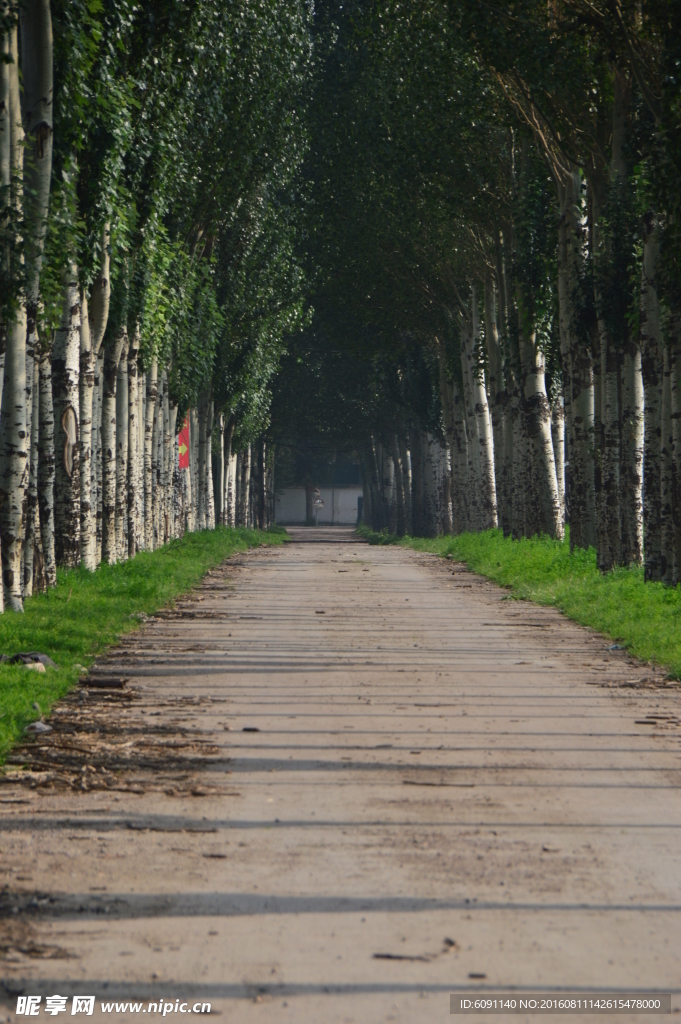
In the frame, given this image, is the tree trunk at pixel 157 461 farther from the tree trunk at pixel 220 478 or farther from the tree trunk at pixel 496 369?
the tree trunk at pixel 220 478

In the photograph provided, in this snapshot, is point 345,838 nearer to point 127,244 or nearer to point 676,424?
point 676,424

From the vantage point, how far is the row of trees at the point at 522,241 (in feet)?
57.8

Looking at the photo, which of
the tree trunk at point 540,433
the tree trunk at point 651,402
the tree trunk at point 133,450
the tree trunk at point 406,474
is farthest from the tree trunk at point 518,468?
the tree trunk at point 406,474

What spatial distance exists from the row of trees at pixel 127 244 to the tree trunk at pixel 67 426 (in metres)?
0.03

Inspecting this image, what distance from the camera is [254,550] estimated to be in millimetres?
41406

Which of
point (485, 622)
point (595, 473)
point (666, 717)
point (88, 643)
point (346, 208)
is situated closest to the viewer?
point (666, 717)

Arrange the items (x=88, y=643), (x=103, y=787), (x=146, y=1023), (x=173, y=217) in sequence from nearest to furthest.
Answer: (x=146, y=1023)
(x=103, y=787)
(x=88, y=643)
(x=173, y=217)

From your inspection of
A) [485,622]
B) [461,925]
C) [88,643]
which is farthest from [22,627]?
[461,925]

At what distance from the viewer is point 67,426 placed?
1886 centimetres

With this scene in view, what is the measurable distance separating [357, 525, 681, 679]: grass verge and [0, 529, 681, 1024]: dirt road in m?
1.12

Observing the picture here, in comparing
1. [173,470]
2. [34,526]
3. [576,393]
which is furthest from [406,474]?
[34,526]

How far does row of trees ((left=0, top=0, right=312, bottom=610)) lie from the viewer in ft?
47.6

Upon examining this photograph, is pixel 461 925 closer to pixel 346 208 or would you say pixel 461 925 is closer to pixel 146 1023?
pixel 146 1023

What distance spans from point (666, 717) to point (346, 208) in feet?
110
